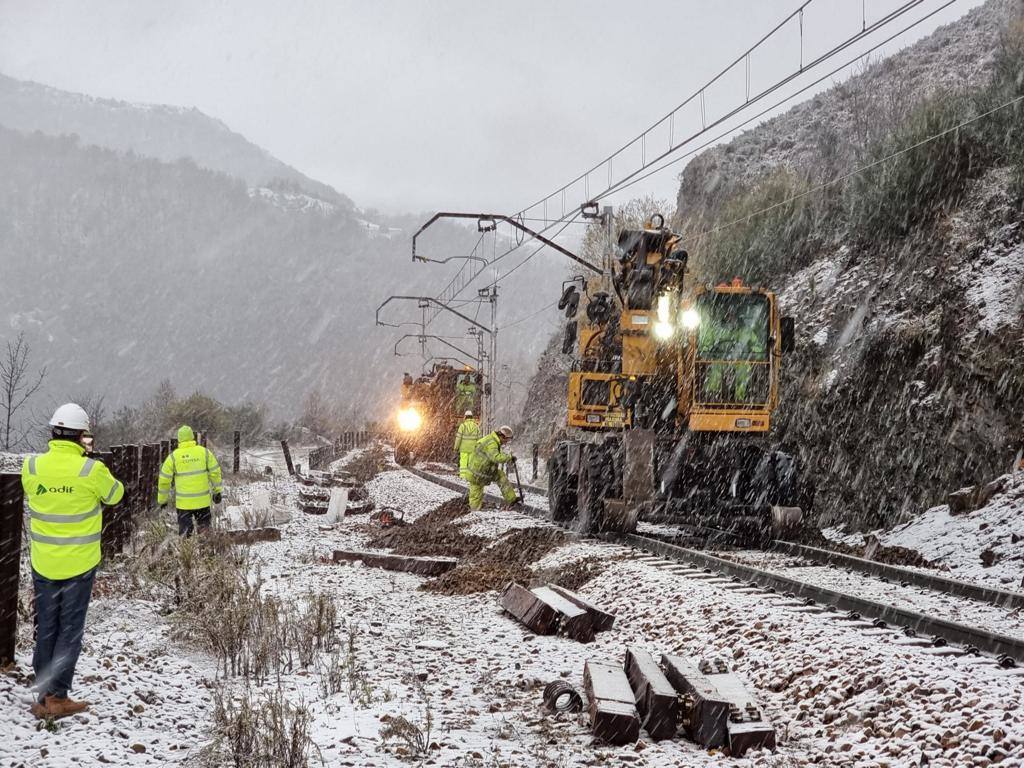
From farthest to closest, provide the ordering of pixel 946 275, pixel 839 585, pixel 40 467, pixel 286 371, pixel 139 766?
1. pixel 286 371
2. pixel 946 275
3. pixel 839 585
4. pixel 40 467
5. pixel 139 766

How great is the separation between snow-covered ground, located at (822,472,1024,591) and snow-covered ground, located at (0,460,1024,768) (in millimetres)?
4084

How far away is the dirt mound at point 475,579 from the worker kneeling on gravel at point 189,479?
3210 millimetres

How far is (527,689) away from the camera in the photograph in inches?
244

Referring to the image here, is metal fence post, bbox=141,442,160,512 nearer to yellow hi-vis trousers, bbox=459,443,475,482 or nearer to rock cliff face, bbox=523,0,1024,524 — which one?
yellow hi-vis trousers, bbox=459,443,475,482

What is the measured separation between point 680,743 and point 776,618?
2.15 meters

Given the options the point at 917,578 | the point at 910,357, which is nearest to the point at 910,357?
the point at 910,357

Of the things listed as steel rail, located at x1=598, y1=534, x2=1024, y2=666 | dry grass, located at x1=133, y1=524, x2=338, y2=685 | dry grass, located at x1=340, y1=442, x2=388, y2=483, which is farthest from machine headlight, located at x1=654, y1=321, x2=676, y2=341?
dry grass, located at x1=340, y1=442, x2=388, y2=483

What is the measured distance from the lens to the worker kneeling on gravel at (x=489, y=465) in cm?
1557

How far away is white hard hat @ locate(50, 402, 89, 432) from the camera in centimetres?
544

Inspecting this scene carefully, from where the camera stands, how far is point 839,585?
8766 millimetres

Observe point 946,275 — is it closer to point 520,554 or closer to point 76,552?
point 520,554

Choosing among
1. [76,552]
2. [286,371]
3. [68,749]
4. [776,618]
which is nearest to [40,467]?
[76,552]

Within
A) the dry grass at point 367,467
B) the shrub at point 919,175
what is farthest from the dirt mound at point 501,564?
the dry grass at point 367,467

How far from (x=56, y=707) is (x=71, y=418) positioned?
1.77 meters
